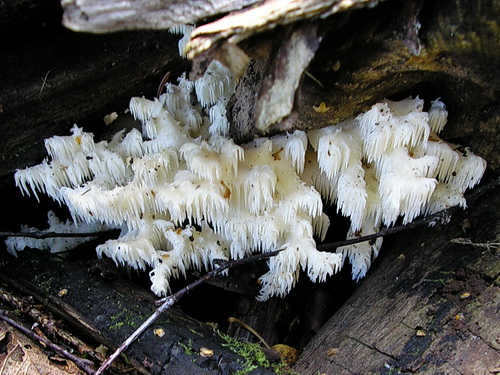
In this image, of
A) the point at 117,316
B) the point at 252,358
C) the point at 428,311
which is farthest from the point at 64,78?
the point at 428,311

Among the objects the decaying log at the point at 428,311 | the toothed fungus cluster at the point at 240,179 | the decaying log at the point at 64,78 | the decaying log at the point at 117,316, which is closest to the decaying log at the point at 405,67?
the toothed fungus cluster at the point at 240,179

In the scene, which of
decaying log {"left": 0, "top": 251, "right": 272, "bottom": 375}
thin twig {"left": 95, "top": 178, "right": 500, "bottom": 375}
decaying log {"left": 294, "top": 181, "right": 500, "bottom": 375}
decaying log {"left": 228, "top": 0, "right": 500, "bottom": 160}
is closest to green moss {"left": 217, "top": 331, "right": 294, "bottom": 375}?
decaying log {"left": 0, "top": 251, "right": 272, "bottom": 375}

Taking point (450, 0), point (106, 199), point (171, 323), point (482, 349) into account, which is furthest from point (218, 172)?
point (482, 349)

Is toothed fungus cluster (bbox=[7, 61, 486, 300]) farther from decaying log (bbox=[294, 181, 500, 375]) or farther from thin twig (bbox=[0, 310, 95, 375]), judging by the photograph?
thin twig (bbox=[0, 310, 95, 375])

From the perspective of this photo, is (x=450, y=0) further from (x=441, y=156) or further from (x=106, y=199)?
(x=106, y=199)

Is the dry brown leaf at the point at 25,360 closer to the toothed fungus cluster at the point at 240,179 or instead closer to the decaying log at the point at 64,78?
the toothed fungus cluster at the point at 240,179

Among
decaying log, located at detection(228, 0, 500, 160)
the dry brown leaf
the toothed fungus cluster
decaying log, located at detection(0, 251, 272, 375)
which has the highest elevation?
decaying log, located at detection(228, 0, 500, 160)
